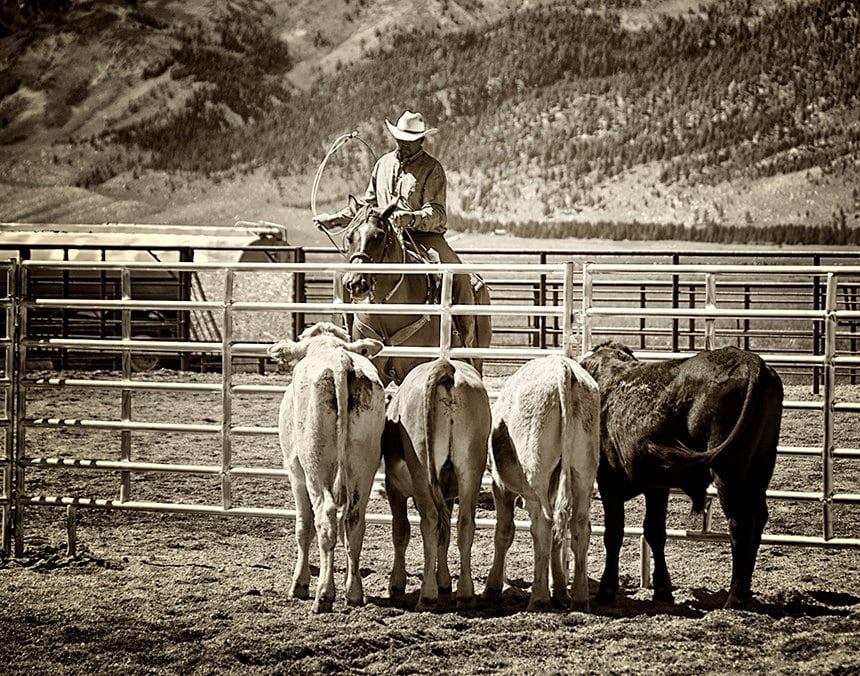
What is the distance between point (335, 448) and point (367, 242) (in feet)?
7.85

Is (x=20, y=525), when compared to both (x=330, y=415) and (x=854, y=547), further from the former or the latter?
(x=854, y=547)

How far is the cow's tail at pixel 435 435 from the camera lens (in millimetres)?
4262

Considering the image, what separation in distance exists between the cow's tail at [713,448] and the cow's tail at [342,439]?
110 centimetres

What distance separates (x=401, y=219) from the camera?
7.02m

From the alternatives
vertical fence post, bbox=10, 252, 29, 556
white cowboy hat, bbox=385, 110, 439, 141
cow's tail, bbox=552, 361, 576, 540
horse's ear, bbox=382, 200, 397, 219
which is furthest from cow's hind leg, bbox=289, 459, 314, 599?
white cowboy hat, bbox=385, 110, 439, 141

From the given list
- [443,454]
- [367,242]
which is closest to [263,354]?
[367,242]

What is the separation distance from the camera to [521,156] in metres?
20.2

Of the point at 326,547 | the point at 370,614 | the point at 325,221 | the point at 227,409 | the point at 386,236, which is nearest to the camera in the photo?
the point at 370,614

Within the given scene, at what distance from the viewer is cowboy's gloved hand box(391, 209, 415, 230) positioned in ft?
23.0

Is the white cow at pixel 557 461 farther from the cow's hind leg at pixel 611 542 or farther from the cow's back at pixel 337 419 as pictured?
the cow's back at pixel 337 419

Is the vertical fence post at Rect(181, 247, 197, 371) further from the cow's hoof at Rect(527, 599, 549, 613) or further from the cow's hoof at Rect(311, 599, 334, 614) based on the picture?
the cow's hoof at Rect(527, 599, 549, 613)

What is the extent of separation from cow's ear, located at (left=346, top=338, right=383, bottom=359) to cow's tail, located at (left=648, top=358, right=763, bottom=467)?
3.83ft

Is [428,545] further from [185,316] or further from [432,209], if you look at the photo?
[185,316]

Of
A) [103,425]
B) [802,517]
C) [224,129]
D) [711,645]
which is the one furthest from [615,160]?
[711,645]
